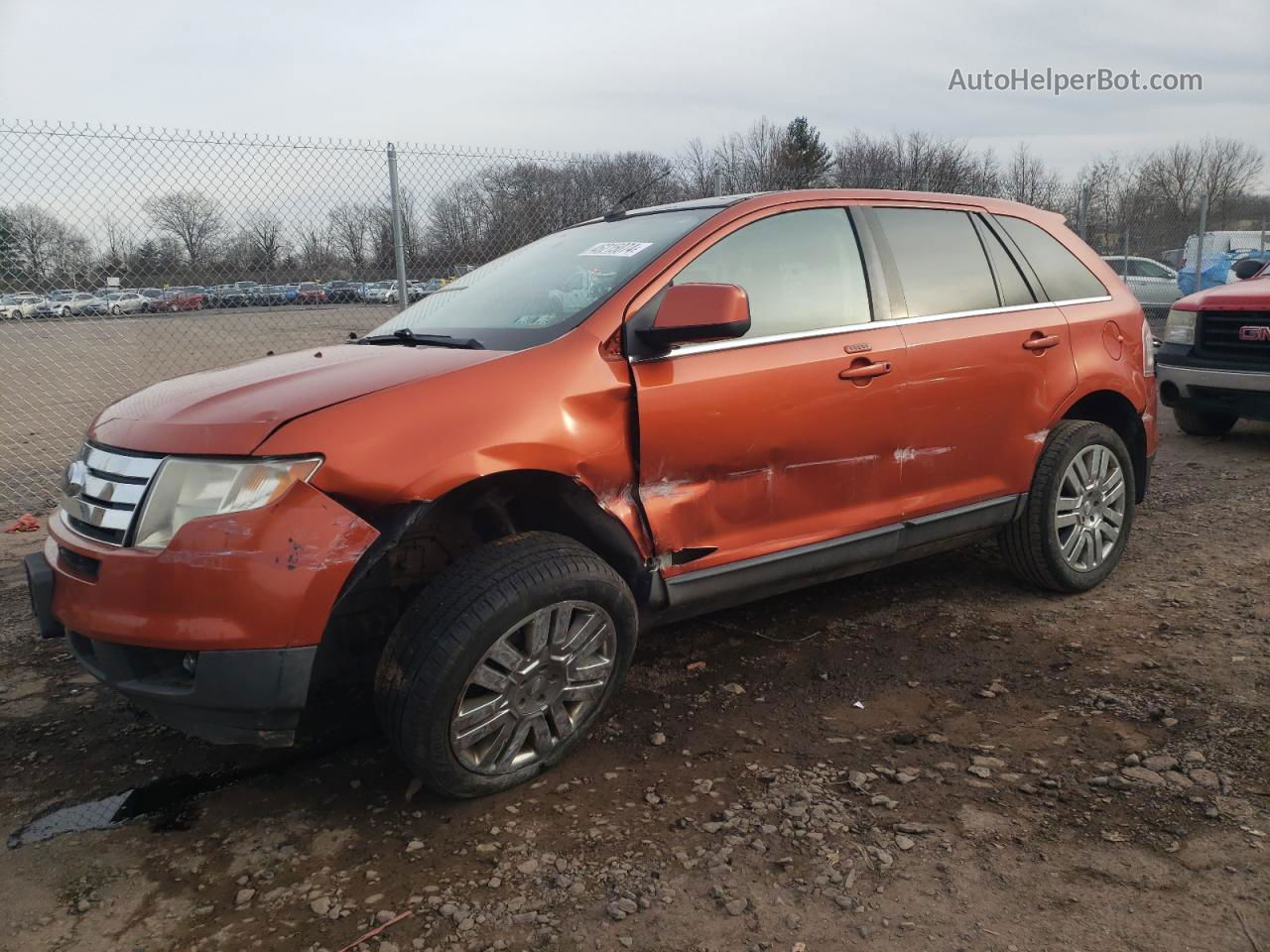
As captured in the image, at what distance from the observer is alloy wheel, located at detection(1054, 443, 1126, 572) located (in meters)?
4.11

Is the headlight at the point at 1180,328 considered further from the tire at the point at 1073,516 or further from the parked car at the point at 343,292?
the parked car at the point at 343,292

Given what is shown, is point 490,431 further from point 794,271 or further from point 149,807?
point 149,807

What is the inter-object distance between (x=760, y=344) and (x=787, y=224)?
0.56 meters

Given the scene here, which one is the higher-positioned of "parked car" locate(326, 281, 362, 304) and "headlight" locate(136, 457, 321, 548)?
"parked car" locate(326, 281, 362, 304)

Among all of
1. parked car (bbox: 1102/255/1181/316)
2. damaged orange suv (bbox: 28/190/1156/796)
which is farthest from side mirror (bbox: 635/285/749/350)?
parked car (bbox: 1102/255/1181/316)

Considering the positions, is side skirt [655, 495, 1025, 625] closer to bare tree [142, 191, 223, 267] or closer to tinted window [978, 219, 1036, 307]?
tinted window [978, 219, 1036, 307]

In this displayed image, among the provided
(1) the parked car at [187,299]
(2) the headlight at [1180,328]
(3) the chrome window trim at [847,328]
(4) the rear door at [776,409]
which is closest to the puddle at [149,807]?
(4) the rear door at [776,409]

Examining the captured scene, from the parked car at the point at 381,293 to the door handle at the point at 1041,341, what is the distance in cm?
479

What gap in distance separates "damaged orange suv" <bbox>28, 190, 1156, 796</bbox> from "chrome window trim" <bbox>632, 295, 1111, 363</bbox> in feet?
0.03

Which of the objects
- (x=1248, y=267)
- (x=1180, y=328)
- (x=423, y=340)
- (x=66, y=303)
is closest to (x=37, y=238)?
(x=66, y=303)

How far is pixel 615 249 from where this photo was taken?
3336 millimetres

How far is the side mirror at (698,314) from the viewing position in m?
2.80

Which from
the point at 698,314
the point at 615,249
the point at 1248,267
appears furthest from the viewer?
the point at 1248,267

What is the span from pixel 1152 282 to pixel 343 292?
56.2ft
